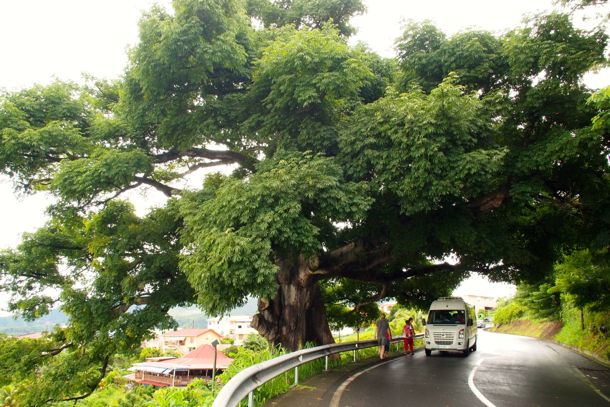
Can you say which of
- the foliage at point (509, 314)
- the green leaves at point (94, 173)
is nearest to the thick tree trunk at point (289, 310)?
the green leaves at point (94, 173)

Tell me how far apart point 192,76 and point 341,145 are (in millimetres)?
4746

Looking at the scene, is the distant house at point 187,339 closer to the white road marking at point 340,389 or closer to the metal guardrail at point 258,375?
the white road marking at point 340,389

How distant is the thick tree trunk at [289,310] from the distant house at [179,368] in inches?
739

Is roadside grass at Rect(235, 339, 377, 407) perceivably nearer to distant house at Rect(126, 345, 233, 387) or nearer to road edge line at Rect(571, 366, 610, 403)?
road edge line at Rect(571, 366, 610, 403)

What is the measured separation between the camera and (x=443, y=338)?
60.8 feet

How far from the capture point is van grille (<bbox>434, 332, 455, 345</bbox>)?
60.5 ft

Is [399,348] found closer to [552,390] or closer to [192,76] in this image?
[552,390]

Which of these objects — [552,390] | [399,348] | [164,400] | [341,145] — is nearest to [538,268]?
[399,348]

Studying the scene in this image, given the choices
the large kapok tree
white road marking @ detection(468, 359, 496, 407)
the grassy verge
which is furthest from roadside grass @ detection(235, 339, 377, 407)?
the grassy verge

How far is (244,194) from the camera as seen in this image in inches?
437

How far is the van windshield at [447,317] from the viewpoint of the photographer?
18.9m

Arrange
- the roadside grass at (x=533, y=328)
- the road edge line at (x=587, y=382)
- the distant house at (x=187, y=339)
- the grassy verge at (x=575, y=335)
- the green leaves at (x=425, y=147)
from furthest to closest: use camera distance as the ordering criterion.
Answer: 1. the distant house at (x=187, y=339)
2. the roadside grass at (x=533, y=328)
3. the grassy verge at (x=575, y=335)
4. the green leaves at (x=425, y=147)
5. the road edge line at (x=587, y=382)

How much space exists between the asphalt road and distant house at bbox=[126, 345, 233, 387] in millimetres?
23576

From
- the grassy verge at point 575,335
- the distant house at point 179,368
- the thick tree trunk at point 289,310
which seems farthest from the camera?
the distant house at point 179,368
